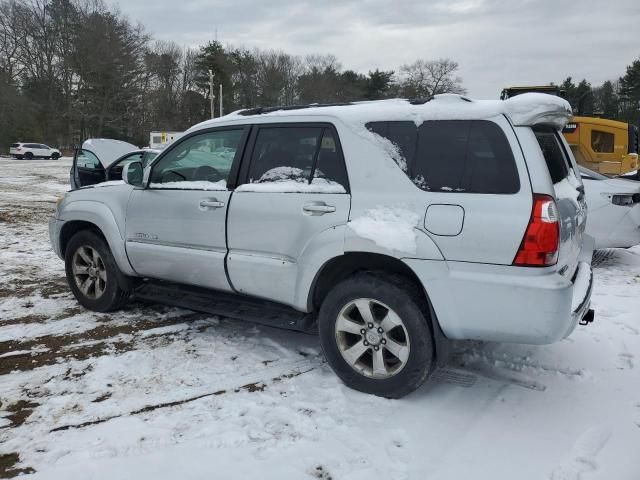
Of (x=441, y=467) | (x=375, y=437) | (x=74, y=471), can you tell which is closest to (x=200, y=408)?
(x=74, y=471)

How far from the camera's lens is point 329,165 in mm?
3623

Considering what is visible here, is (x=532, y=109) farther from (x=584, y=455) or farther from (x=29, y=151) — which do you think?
(x=29, y=151)

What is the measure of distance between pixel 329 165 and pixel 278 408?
5.40 ft

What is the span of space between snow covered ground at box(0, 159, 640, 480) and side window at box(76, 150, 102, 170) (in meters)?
5.32

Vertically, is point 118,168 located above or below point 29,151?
below

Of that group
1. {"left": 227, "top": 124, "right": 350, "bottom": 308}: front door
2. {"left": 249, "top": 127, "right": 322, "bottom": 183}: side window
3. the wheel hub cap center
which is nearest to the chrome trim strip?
{"left": 227, "top": 124, "right": 350, "bottom": 308}: front door

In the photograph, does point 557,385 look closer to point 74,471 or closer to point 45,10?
point 74,471

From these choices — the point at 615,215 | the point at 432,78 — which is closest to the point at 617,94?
the point at 432,78

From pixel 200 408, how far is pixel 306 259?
3.88 ft

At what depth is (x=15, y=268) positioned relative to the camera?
691cm

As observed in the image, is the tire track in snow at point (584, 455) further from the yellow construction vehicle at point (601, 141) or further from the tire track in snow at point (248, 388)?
the yellow construction vehicle at point (601, 141)

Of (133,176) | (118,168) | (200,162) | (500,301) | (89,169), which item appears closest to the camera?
(500,301)

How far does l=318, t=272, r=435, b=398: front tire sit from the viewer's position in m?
3.27

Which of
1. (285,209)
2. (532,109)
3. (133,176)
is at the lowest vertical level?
(285,209)
